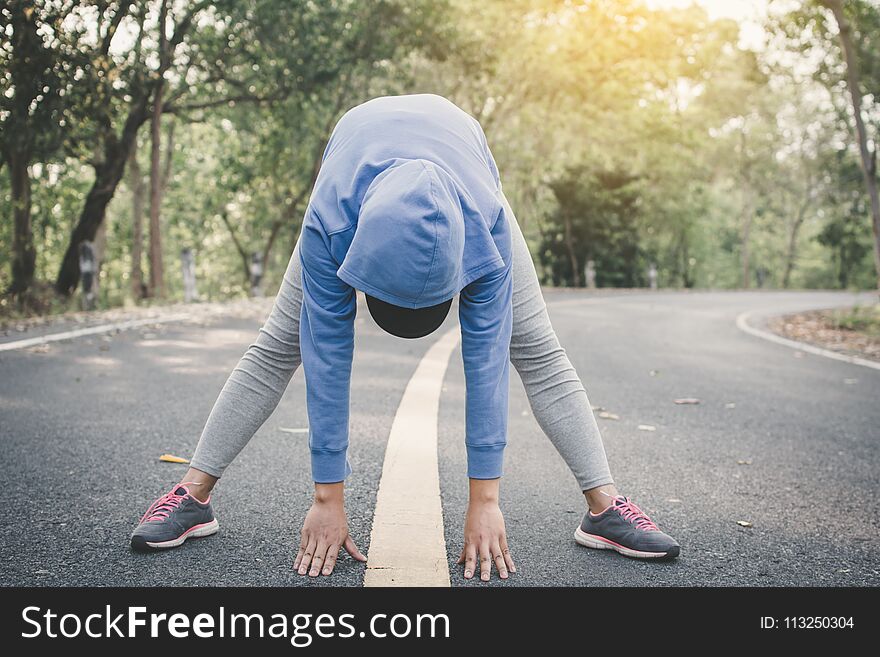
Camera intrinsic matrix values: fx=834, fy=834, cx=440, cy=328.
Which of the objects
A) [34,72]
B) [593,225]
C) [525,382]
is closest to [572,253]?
[593,225]

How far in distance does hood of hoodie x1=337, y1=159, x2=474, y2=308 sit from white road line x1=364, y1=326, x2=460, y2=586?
81cm

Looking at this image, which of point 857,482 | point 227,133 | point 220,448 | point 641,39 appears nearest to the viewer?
point 220,448

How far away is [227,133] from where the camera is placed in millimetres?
27562

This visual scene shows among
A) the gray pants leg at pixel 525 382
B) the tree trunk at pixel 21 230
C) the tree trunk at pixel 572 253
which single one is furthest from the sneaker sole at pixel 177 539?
the tree trunk at pixel 572 253

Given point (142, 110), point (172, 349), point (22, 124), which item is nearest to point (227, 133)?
point (142, 110)

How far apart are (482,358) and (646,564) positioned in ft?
2.78

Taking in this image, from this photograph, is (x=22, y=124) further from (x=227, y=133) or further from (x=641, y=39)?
(x=641, y=39)

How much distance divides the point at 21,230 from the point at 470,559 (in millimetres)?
15114

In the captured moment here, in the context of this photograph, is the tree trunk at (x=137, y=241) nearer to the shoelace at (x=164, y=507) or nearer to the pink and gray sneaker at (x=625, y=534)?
the shoelace at (x=164, y=507)

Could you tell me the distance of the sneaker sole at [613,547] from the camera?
8.22 ft

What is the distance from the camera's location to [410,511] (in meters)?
2.84

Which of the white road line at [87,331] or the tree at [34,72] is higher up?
the tree at [34,72]

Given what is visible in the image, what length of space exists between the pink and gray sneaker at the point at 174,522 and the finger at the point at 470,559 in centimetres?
86

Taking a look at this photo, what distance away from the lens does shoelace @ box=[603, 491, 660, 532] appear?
258 cm
